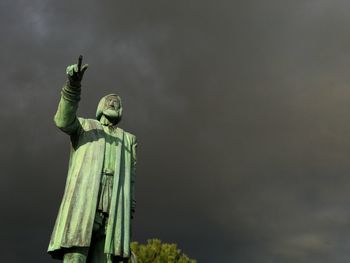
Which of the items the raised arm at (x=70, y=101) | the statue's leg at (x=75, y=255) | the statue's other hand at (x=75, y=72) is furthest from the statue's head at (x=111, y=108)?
the statue's leg at (x=75, y=255)

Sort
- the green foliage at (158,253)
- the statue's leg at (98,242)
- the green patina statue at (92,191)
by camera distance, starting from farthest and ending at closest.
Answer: the green foliage at (158,253)
the statue's leg at (98,242)
the green patina statue at (92,191)

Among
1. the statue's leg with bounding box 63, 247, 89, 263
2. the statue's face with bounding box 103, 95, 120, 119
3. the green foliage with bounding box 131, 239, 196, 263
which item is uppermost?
the green foliage with bounding box 131, 239, 196, 263

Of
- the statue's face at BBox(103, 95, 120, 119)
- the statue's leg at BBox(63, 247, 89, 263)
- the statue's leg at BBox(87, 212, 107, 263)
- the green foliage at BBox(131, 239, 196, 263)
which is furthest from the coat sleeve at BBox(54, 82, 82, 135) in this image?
the green foliage at BBox(131, 239, 196, 263)

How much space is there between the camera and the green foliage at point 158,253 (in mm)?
49656

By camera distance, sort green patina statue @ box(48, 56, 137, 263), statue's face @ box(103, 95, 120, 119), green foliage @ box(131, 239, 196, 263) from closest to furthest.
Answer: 1. green patina statue @ box(48, 56, 137, 263)
2. statue's face @ box(103, 95, 120, 119)
3. green foliage @ box(131, 239, 196, 263)

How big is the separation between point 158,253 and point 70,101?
4105 cm

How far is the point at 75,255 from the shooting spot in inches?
408

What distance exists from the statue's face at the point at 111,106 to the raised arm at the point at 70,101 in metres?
0.85

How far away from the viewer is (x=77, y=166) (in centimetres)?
1114

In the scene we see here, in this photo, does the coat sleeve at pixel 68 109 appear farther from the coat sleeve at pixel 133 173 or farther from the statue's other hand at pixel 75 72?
the coat sleeve at pixel 133 173

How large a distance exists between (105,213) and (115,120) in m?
2.07

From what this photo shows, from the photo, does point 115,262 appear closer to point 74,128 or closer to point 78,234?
point 78,234

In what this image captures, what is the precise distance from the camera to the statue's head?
1195cm

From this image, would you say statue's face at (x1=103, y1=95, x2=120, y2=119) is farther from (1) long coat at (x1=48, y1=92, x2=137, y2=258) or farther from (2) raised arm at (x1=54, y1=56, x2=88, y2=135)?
(2) raised arm at (x1=54, y1=56, x2=88, y2=135)
